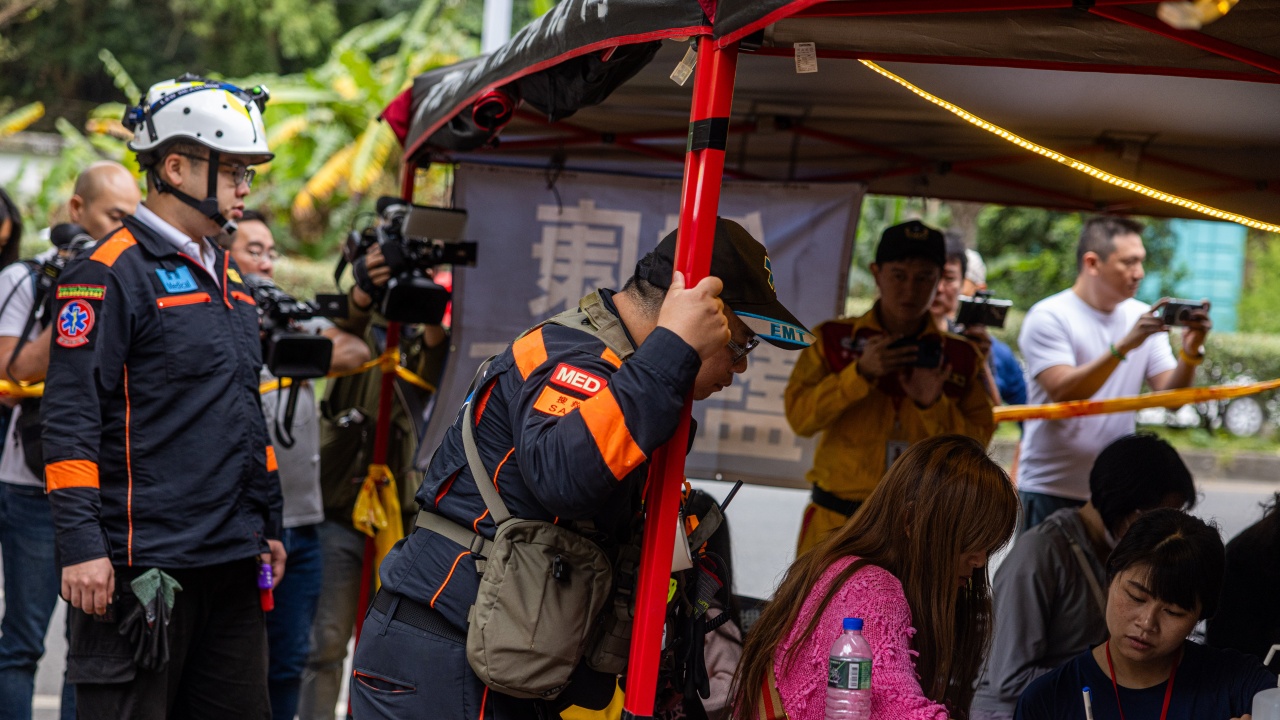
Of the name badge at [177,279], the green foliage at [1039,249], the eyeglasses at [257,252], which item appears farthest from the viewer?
the green foliage at [1039,249]

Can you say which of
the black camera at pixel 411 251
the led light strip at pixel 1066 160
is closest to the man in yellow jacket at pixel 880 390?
the led light strip at pixel 1066 160

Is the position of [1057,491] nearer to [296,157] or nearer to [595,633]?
[595,633]

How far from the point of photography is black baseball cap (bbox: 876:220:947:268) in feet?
14.9

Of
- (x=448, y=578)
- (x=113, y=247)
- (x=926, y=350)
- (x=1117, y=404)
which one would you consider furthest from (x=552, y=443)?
(x=1117, y=404)

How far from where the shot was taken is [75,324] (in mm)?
3250

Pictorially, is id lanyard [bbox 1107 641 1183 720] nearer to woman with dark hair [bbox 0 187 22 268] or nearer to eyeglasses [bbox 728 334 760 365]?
eyeglasses [bbox 728 334 760 365]

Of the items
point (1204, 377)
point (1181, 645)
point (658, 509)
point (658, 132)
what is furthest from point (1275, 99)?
point (1204, 377)

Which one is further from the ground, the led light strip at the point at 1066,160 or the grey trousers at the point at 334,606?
the led light strip at the point at 1066,160

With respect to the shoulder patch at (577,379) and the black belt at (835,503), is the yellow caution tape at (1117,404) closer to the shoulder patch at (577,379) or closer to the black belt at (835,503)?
the black belt at (835,503)

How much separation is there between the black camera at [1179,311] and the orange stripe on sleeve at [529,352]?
138 inches

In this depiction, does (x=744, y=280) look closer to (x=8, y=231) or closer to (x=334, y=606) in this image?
(x=334, y=606)

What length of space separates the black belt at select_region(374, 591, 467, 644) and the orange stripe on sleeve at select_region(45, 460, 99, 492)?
1.08 meters

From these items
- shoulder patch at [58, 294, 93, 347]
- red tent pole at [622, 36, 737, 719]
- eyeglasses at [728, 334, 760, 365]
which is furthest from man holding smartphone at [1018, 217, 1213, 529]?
shoulder patch at [58, 294, 93, 347]

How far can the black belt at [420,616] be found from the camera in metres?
2.48
